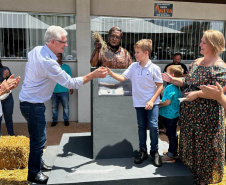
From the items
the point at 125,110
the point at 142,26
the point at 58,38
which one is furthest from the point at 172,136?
the point at 142,26

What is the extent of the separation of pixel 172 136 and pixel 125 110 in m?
0.72

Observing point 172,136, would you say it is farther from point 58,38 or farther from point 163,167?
point 58,38

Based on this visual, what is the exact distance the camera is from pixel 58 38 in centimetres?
237

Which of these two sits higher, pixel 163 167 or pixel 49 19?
pixel 49 19

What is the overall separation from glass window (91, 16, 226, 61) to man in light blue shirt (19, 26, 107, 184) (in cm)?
388

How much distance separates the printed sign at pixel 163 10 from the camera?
6176 mm

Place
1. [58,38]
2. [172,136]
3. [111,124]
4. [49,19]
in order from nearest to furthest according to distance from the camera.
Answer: [58,38], [172,136], [111,124], [49,19]

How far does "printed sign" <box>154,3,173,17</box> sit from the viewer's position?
6.18m

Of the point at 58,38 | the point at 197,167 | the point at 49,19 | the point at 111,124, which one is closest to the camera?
the point at 58,38

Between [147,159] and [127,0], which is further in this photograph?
[127,0]

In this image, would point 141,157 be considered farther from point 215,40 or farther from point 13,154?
point 13,154

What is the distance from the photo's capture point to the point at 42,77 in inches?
95.3

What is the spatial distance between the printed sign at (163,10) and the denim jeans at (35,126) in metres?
4.86

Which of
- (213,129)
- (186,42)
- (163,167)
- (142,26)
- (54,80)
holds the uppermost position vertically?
(142,26)
